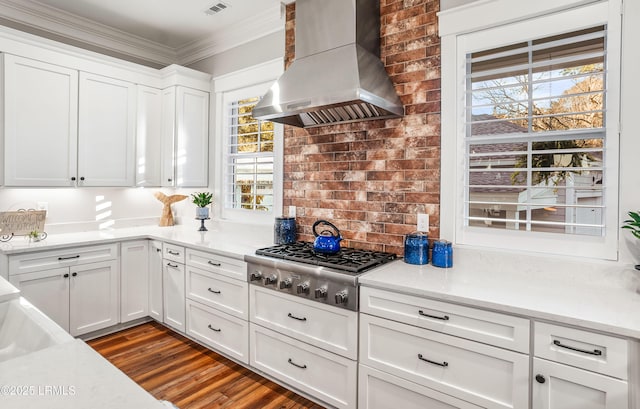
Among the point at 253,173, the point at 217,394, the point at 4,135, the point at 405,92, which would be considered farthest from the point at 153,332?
the point at 405,92

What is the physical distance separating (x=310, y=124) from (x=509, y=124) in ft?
4.62

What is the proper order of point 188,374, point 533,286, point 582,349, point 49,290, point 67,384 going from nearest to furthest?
1. point 67,384
2. point 582,349
3. point 533,286
4. point 188,374
5. point 49,290

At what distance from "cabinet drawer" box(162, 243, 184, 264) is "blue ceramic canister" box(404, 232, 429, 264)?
6.34 ft

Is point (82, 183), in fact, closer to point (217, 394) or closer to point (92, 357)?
point (217, 394)

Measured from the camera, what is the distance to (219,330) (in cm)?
282

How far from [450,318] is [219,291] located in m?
1.76

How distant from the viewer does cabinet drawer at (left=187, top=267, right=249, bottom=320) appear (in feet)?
8.63

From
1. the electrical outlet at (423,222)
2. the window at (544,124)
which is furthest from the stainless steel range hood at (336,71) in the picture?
the electrical outlet at (423,222)

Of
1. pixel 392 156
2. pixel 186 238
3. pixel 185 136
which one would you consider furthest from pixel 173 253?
pixel 392 156

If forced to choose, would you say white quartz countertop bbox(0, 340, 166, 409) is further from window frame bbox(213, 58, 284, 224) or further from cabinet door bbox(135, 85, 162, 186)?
cabinet door bbox(135, 85, 162, 186)

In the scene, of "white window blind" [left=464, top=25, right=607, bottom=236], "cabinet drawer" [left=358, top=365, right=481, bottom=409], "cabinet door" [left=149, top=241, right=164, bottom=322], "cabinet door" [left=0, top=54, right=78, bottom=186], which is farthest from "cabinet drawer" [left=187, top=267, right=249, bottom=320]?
"white window blind" [left=464, top=25, right=607, bottom=236]

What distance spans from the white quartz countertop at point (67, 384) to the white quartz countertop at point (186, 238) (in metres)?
1.69

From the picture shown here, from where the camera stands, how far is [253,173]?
3512 millimetres

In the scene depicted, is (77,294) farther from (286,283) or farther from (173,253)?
(286,283)
